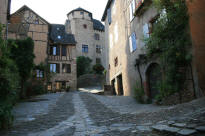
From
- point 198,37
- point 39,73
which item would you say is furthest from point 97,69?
point 198,37

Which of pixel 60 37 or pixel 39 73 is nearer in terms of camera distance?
pixel 39 73

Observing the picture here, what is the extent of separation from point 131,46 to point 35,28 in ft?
43.6

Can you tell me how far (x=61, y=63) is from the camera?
75.3ft

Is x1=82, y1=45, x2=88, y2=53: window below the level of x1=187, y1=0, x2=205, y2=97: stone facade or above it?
above

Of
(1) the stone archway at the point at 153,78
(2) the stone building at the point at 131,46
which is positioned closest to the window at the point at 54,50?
(2) the stone building at the point at 131,46

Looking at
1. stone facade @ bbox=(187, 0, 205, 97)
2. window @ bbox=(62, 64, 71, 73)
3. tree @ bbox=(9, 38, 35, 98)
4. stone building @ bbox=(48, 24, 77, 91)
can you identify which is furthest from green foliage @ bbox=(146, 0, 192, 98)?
window @ bbox=(62, 64, 71, 73)

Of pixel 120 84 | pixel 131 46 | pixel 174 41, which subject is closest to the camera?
pixel 174 41

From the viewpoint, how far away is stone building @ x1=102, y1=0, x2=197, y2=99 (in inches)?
364

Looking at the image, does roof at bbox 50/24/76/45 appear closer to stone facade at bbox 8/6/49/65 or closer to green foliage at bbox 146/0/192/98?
stone facade at bbox 8/6/49/65

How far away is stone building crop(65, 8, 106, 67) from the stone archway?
23.1m

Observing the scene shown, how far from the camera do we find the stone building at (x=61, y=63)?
22.3m

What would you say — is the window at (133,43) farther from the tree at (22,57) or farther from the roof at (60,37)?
the roof at (60,37)

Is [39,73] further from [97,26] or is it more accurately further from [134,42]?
[97,26]

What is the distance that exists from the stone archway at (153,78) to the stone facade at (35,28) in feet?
46.5
